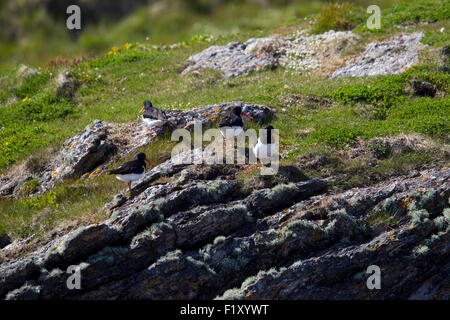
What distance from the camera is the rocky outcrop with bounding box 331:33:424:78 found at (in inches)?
883

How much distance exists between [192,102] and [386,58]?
32.9 ft

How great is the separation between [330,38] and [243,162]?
623 inches

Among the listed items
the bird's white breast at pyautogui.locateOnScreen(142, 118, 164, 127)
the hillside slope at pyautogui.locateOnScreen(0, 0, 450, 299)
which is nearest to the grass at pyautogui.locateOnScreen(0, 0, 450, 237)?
the hillside slope at pyautogui.locateOnScreen(0, 0, 450, 299)

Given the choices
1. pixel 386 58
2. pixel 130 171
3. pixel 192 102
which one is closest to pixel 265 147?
pixel 130 171

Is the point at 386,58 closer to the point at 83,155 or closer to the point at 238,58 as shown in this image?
the point at 238,58

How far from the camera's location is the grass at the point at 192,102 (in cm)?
1450

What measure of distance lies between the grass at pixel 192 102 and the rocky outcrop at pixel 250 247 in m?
1.33

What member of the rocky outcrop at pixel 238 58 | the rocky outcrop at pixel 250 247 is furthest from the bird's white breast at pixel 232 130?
the rocky outcrop at pixel 238 58

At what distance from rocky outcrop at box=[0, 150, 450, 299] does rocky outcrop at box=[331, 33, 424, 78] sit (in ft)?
34.6

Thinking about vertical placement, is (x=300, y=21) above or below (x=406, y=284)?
above

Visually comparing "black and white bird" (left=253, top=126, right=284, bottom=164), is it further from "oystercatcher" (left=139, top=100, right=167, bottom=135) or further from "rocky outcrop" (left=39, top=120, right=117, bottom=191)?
"rocky outcrop" (left=39, top=120, right=117, bottom=191)

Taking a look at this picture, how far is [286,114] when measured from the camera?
18.4 m

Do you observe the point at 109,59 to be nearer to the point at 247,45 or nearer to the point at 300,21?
the point at 247,45
